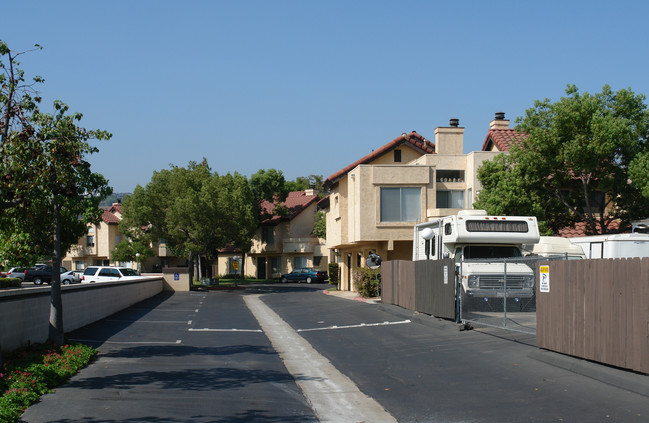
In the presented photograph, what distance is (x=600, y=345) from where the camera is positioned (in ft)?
34.5

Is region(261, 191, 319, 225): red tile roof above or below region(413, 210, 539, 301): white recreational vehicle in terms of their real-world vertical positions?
above

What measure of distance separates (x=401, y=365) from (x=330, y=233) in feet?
108

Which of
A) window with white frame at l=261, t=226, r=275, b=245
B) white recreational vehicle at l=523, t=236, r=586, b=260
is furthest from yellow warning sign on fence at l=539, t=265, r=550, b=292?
window with white frame at l=261, t=226, r=275, b=245

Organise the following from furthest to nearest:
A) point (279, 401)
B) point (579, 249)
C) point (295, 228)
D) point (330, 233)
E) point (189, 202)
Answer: point (295, 228)
point (189, 202)
point (330, 233)
point (579, 249)
point (279, 401)

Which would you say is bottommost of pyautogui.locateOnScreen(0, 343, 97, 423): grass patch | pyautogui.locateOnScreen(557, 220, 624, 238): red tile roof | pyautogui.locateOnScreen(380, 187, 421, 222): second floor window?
pyautogui.locateOnScreen(0, 343, 97, 423): grass patch

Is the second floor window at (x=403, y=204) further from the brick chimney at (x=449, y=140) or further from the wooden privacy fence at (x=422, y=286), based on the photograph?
the wooden privacy fence at (x=422, y=286)

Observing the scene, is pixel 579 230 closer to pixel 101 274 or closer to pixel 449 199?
pixel 449 199

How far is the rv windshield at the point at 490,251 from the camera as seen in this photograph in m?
20.6

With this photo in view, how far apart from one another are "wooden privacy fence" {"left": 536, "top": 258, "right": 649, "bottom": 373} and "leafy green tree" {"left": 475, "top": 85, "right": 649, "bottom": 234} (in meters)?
14.4

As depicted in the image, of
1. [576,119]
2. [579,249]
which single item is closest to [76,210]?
[579,249]

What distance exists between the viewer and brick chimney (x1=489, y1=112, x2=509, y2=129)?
1557 inches

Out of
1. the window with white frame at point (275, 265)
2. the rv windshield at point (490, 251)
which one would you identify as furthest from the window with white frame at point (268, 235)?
the rv windshield at point (490, 251)

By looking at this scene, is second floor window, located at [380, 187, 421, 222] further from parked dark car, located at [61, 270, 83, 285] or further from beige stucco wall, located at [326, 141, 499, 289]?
parked dark car, located at [61, 270, 83, 285]

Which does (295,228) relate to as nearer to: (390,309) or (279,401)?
(390,309)
